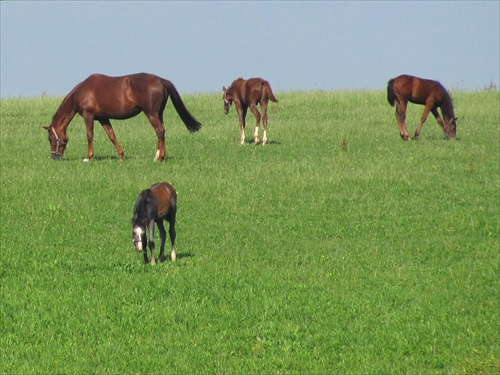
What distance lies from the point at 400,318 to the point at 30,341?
4530 millimetres

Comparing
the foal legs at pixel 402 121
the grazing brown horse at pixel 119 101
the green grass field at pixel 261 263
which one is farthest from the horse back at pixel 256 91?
the grazing brown horse at pixel 119 101

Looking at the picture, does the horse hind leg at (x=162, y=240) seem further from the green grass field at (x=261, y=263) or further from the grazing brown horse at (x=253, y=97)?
the grazing brown horse at (x=253, y=97)

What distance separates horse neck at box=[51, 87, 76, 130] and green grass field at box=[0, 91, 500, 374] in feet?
3.78

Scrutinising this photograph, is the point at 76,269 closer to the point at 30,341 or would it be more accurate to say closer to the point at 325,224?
the point at 30,341

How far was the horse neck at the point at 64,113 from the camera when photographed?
26.7 meters

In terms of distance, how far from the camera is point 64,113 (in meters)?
26.8

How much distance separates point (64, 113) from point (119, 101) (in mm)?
1785

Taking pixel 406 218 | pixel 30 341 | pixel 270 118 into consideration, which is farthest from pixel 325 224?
pixel 270 118

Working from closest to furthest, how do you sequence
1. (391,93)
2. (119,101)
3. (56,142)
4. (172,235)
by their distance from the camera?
1. (172,235)
2. (119,101)
3. (56,142)
4. (391,93)

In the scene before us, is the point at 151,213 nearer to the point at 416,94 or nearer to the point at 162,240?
the point at 162,240

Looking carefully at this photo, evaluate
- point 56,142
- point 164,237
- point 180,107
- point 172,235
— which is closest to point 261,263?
point 172,235

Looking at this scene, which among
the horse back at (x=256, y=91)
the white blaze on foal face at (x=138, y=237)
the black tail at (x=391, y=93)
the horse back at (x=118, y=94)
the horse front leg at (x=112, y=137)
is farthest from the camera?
the black tail at (x=391, y=93)

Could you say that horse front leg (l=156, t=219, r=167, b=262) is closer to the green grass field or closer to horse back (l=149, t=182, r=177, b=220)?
horse back (l=149, t=182, r=177, b=220)

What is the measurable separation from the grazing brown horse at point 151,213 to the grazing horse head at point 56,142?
40.9 feet
